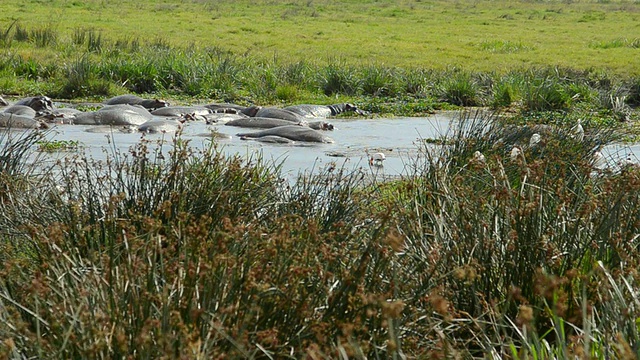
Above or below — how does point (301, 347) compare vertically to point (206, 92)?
above

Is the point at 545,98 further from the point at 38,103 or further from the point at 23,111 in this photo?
the point at 23,111

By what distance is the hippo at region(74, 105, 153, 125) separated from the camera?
1295cm

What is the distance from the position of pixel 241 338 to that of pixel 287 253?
0.75 metres

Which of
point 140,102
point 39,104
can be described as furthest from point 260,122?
point 39,104

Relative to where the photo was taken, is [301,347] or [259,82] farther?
[259,82]

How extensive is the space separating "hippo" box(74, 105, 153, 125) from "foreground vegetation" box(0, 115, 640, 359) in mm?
6869

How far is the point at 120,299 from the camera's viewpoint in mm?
3143

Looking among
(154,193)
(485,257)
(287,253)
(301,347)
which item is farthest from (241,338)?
(154,193)

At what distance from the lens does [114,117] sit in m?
13.0

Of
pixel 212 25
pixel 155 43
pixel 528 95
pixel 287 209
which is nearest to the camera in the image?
pixel 287 209

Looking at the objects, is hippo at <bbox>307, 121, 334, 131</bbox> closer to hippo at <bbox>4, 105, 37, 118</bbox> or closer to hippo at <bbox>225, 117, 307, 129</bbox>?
hippo at <bbox>225, 117, 307, 129</bbox>

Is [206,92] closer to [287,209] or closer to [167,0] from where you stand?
[287,209]

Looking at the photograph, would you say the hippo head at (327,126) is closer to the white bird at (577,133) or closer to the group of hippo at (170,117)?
the group of hippo at (170,117)

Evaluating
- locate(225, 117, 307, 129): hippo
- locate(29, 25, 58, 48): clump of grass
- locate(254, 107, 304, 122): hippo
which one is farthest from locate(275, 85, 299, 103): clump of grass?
locate(29, 25, 58, 48): clump of grass
